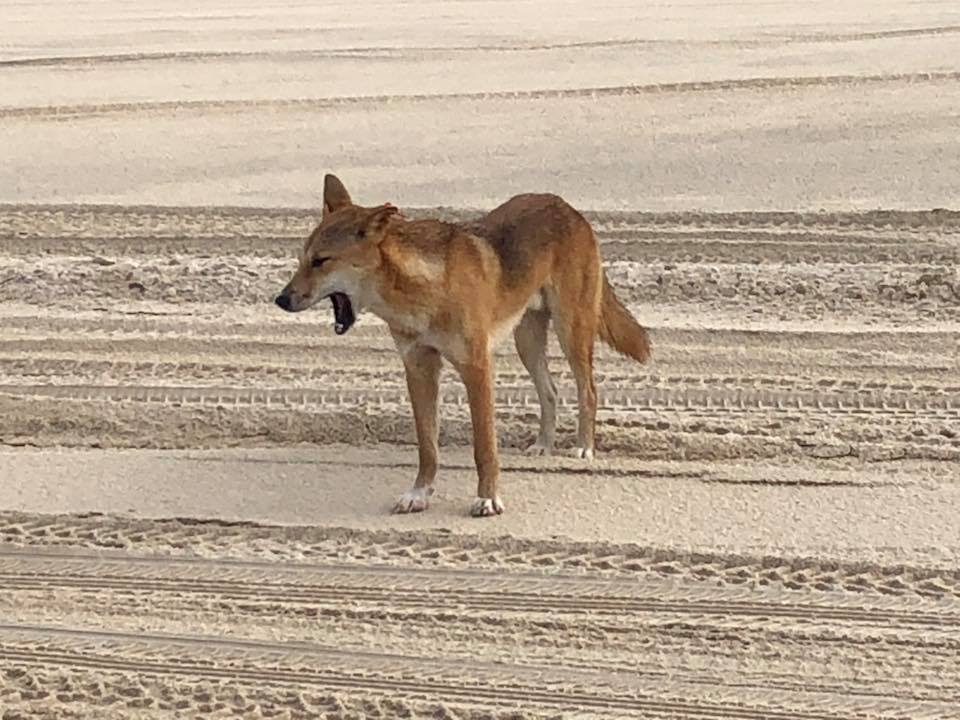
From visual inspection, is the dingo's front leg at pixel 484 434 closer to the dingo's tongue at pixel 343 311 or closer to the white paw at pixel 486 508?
the white paw at pixel 486 508

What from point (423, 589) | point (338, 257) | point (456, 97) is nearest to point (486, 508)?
point (423, 589)

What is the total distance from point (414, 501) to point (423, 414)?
305 mm

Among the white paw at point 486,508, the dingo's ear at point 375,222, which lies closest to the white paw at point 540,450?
the white paw at point 486,508

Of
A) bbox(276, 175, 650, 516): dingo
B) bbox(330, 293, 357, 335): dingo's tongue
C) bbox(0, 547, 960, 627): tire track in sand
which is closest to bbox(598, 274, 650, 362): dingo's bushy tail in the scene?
bbox(276, 175, 650, 516): dingo

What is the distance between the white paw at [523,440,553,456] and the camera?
6547 millimetres

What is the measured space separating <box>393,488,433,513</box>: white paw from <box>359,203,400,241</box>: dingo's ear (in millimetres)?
953

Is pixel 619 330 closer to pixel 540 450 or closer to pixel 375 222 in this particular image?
pixel 540 450

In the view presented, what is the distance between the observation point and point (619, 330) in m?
6.78

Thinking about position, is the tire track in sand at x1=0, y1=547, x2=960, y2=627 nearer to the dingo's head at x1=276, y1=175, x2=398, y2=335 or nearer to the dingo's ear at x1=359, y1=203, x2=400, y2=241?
the dingo's head at x1=276, y1=175, x2=398, y2=335

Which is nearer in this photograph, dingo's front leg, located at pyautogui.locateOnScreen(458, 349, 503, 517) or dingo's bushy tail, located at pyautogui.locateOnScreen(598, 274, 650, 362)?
dingo's front leg, located at pyautogui.locateOnScreen(458, 349, 503, 517)

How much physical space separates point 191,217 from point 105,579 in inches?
193

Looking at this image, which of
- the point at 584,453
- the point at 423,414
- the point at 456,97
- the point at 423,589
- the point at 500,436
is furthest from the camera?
the point at 456,97

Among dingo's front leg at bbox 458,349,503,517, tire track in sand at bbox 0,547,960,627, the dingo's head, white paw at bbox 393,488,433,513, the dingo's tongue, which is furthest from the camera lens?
white paw at bbox 393,488,433,513

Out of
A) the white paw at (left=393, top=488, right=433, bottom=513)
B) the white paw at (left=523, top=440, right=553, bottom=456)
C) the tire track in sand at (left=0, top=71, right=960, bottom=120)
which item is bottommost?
the white paw at (left=393, top=488, right=433, bottom=513)
